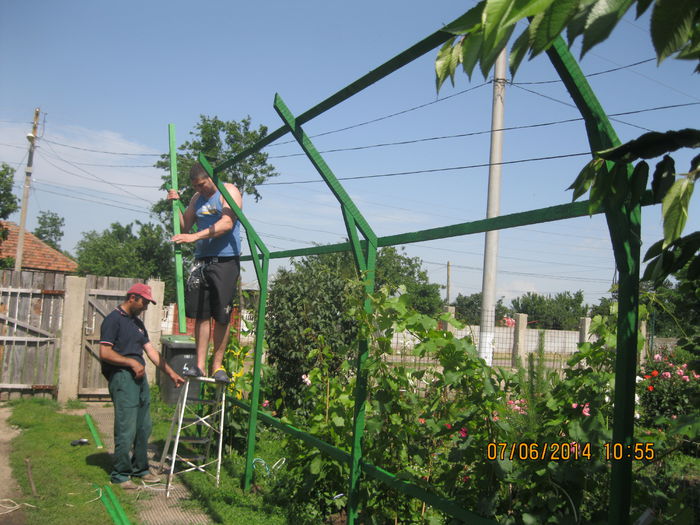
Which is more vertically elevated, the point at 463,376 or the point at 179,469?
the point at 463,376

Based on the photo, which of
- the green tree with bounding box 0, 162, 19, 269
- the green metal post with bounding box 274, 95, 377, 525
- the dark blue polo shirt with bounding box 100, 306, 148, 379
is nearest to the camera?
the green metal post with bounding box 274, 95, 377, 525

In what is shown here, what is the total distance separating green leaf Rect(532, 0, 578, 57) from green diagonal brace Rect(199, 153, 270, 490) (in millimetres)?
4425

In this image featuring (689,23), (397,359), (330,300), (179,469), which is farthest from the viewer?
(330,300)

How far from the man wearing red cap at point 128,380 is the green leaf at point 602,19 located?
16.9 feet

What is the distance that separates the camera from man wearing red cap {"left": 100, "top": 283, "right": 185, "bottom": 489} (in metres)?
5.46

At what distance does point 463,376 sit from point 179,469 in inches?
174

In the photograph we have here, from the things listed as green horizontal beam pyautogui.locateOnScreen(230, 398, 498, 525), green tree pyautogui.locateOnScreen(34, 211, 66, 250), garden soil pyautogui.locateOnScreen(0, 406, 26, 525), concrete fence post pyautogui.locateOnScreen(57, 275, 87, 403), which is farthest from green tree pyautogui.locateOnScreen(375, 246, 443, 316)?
green tree pyautogui.locateOnScreen(34, 211, 66, 250)

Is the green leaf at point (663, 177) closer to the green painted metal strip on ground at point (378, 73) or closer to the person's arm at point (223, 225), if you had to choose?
the green painted metal strip on ground at point (378, 73)

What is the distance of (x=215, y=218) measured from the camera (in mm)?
5473

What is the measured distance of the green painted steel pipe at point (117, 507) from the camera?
4336 millimetres

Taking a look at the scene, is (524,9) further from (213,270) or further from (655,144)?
(213,270)

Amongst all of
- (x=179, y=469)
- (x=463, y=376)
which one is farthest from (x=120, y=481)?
(x=463, y=376)

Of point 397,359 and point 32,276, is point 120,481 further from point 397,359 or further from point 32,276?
point 32,276

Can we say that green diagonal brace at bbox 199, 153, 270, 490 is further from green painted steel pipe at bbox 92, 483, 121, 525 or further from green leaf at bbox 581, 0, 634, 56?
green leaf at bbox 581, 0, 634, 56
